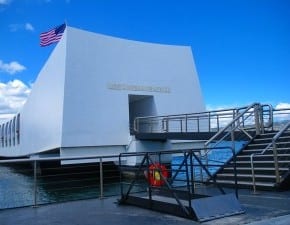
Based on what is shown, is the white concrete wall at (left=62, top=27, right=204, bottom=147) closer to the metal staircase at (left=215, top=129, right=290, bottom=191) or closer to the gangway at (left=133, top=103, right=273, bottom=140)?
the gangway at (left=133, top=103, right=273, bottom=140)

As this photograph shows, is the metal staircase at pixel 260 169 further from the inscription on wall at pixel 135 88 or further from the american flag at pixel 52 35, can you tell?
the american flag at pixel 52 35

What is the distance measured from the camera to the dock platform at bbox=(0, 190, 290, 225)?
5715 millimetres

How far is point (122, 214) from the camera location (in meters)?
6.48

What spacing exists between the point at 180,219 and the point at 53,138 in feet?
81.8

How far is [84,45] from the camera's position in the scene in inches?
1161

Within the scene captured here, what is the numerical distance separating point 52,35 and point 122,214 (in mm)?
28195

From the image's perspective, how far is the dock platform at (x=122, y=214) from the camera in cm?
571

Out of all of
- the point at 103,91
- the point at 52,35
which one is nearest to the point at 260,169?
the point at 103,91

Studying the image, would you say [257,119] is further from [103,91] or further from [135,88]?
[135,88]

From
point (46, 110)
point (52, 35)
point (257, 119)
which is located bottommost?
point (257, 119)

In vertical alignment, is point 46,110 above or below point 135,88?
below

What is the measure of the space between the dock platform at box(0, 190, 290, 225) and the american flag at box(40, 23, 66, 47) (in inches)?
1011

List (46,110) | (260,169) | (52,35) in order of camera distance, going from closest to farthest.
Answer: (260,169) < (52,35) < (46,110)

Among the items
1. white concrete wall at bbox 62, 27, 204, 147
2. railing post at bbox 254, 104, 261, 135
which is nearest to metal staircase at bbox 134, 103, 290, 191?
railing post at bbox 254, 104, 261, 135
